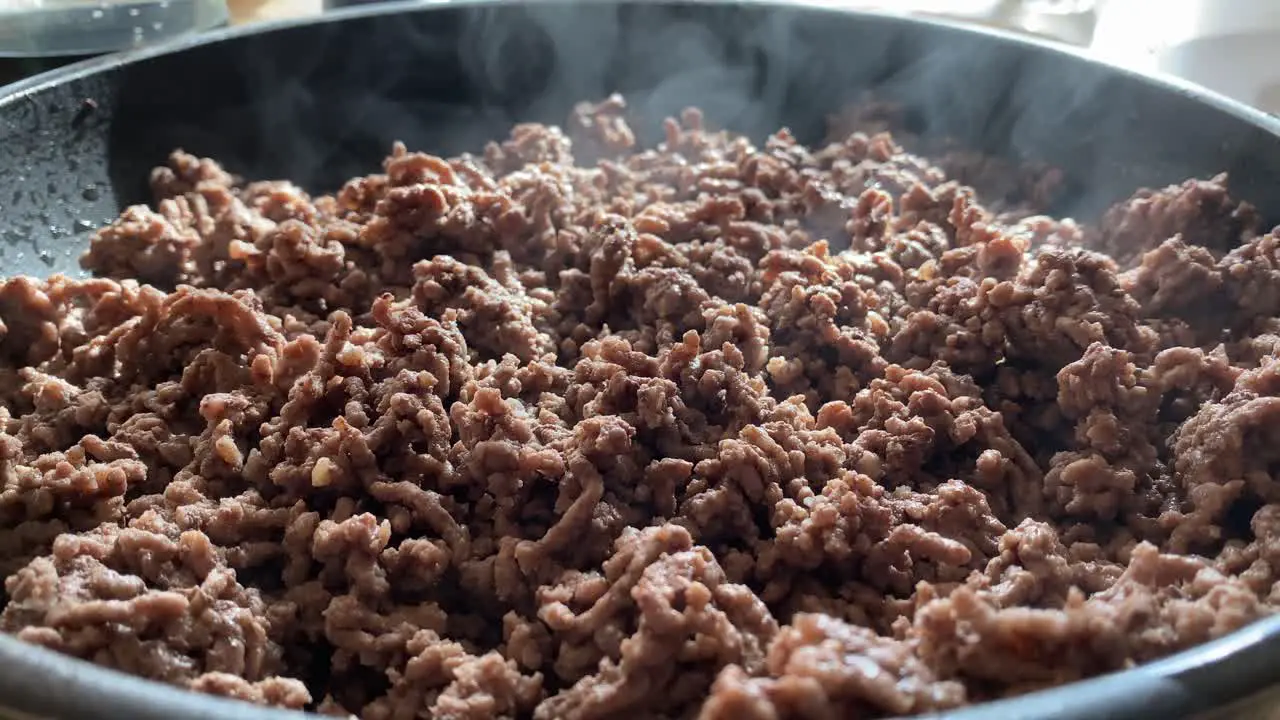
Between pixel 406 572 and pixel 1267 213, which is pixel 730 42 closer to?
pixel 1267 213

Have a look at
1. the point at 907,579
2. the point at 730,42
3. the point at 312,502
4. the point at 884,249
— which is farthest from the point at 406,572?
the point at 730,42

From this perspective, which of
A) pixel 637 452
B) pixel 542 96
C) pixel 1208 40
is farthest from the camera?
pixel 1208 40

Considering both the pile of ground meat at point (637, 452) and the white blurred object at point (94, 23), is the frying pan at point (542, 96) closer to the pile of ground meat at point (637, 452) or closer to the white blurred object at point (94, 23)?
the pile of ground meat at point (637, 452)

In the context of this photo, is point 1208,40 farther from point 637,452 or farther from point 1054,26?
point 637,452

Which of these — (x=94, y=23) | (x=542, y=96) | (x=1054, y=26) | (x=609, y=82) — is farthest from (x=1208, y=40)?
(x=94, y=23)

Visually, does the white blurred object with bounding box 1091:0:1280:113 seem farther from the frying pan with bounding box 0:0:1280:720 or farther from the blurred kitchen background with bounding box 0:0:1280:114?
the frying pan with bounding box 0:0:1280:720

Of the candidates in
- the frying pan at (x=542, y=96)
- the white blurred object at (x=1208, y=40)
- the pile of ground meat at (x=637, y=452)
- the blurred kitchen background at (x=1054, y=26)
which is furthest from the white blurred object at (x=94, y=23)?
the white blurred object at (x=1208, y=40)
